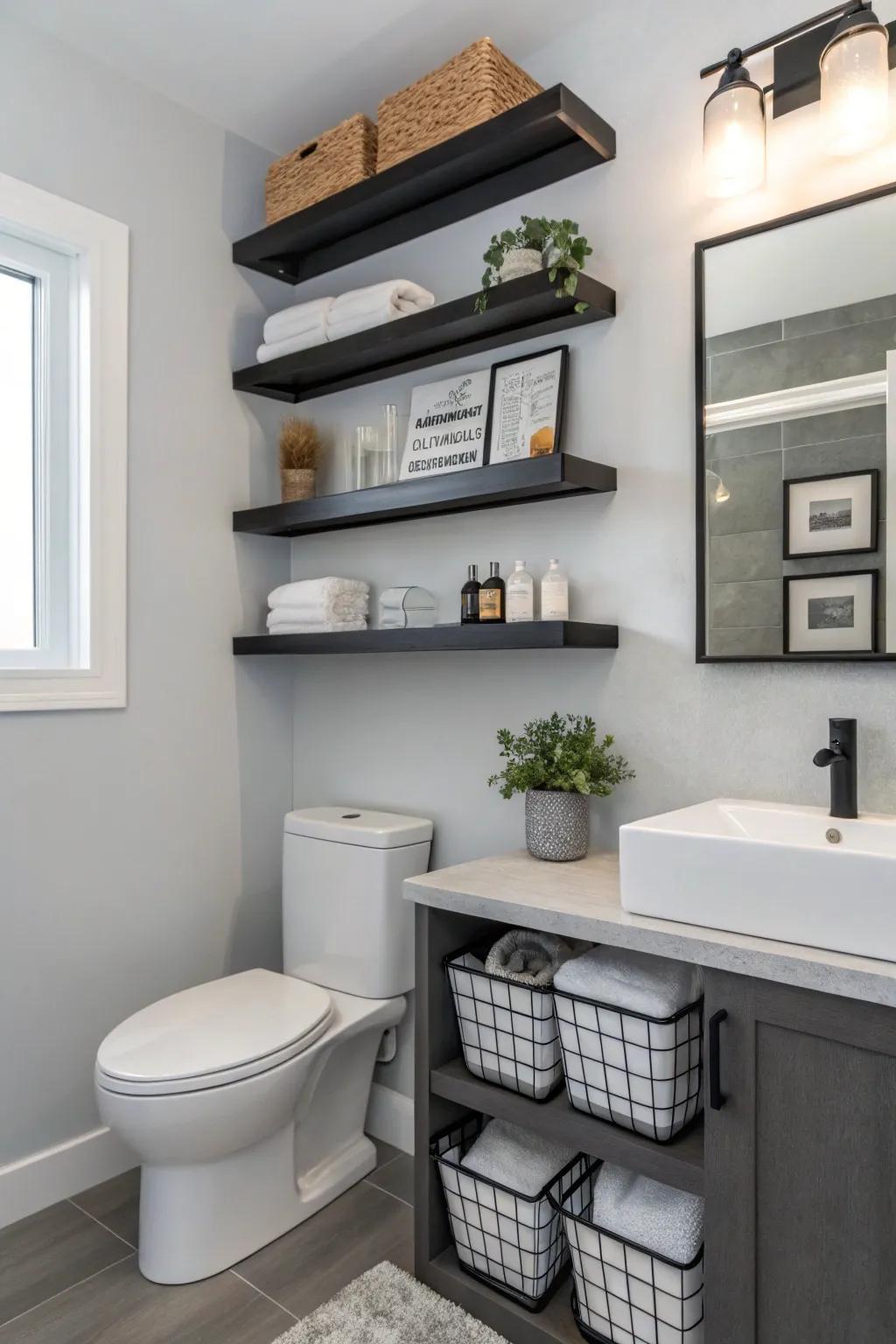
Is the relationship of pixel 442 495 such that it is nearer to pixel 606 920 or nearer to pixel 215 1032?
pixel 606 920

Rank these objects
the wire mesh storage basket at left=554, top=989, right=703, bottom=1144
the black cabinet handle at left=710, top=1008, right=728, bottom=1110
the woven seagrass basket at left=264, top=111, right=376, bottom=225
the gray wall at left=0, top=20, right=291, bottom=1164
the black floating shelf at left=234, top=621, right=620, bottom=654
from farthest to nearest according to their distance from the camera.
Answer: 1. the woven seagrass basket at left=264, top=111, right=376, bottom=225
2. the gray wall at left=0, top=20, right=291, bottom=1164
3. the black floating shelf at left=234, top=621, right=620, bottom=654
4. the wire mesh storage basket at left=554, top=989, right=703, bottom=1144
5. the black cabinet handle at left=710, top=1008, right=728, bottom=1110

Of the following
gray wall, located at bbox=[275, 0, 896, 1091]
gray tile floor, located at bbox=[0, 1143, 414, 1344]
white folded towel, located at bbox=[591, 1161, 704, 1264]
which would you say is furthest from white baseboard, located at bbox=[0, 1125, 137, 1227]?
white folded towel, located at bbox=[591, 1161, 704, 1264]

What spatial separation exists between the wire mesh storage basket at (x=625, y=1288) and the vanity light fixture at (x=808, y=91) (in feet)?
5.94

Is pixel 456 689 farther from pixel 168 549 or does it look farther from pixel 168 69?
pixel 168 69

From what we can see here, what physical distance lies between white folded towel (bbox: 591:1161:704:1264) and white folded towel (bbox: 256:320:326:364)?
74.8 inches

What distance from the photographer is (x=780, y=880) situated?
4.01ft

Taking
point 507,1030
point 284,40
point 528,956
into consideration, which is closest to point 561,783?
point 528,956

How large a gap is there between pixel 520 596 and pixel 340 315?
87 centimetres

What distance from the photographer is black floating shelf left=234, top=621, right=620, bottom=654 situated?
174cm

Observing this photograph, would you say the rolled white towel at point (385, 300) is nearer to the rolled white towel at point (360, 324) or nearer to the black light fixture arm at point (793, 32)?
the rolled white towel at point (360, 324)

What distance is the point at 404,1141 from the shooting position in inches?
86.7

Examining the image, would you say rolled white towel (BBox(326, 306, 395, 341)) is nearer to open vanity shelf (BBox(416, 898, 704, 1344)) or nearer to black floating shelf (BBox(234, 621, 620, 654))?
black floating shelf (BBox(234, 621, 620, 654))

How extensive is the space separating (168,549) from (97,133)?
3.21 feet

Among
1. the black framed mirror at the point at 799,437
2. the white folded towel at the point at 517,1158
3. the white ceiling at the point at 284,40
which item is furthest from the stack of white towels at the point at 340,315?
the white folded towel at the point at 517,1158
